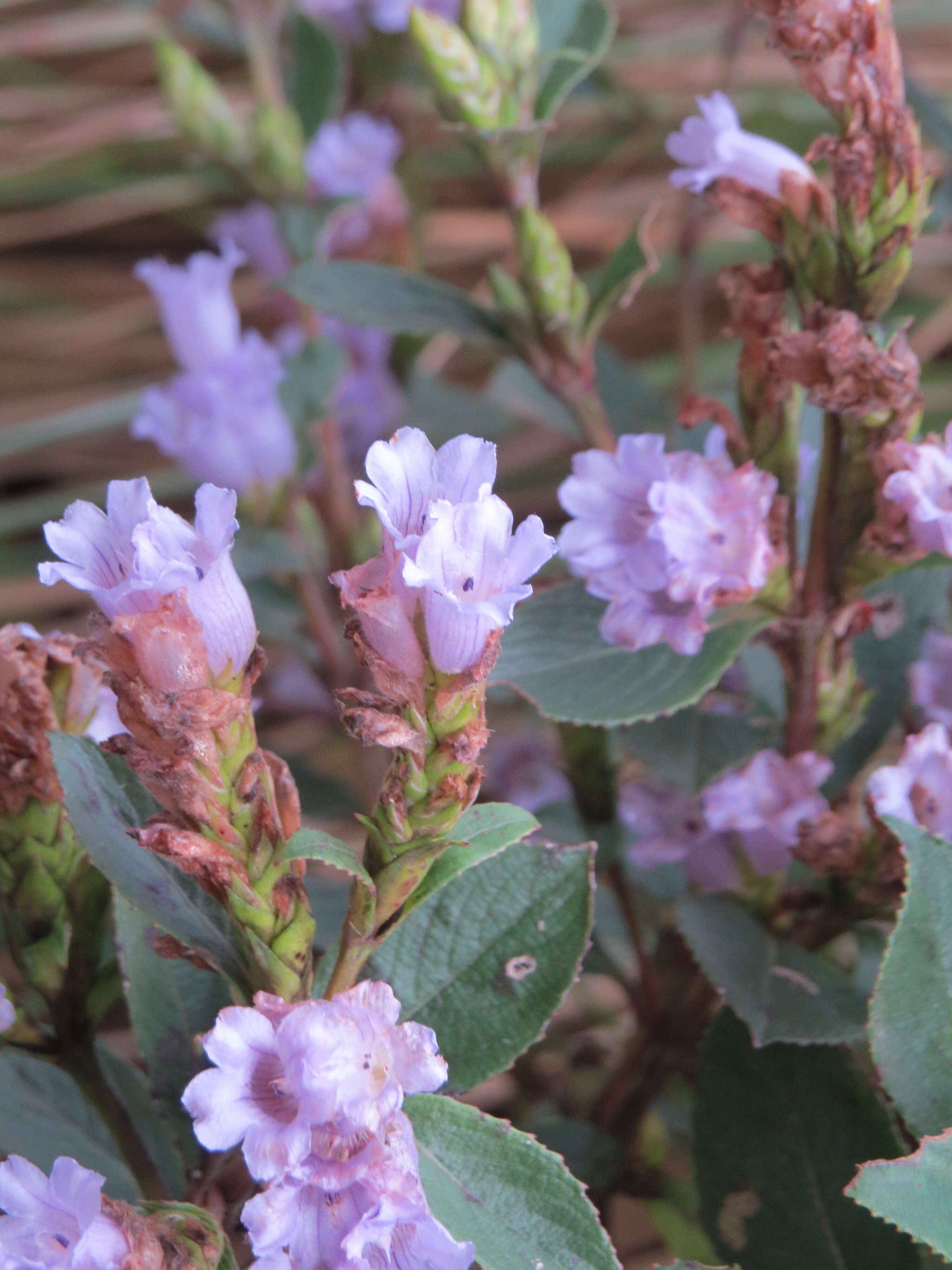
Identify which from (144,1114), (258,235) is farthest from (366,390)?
(144,1114)

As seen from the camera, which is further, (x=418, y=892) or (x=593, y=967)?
(x=593, y=967)

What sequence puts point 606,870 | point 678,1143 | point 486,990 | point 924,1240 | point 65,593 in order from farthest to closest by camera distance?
point 65,593
point 678,1143
point 606,870
point 486,990
point 924,1240

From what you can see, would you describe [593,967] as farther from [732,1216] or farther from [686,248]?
[686,248]

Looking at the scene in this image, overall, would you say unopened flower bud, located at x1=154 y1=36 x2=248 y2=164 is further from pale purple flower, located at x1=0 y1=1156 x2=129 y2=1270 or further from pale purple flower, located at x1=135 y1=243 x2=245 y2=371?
pale purple flower, located at x1=0 y1=1156 x2=129 y2=1270

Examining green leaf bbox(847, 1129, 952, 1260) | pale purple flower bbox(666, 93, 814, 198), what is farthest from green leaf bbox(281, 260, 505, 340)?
green leaf bbox(847, 1129, 952, 1260)

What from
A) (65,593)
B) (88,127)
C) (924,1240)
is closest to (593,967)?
(924,1240)
